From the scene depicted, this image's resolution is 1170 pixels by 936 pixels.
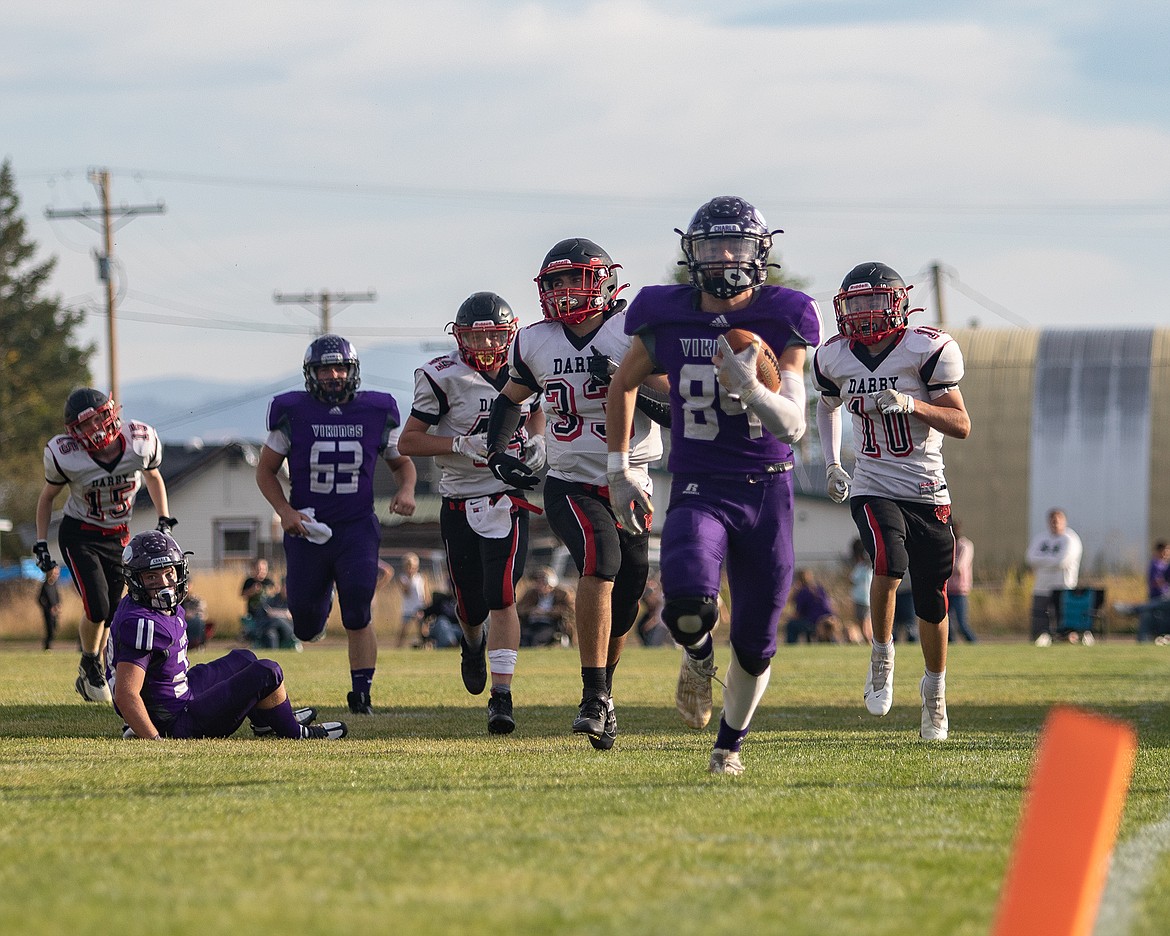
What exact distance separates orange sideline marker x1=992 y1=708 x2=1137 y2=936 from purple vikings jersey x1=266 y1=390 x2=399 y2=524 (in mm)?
6429

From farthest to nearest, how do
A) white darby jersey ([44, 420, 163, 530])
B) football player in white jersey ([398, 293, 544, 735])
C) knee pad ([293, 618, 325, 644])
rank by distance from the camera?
white darby jersey ([44, 420, 163, 530]) < knee pad ([293, 618, 325, 644]) < football player in white jersey ([398, 293, 544, 735])

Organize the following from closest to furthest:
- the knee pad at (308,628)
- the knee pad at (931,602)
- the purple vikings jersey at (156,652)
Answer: the purple vikings jersey at (156,652) → the knee pad at (931,602) → the knee pad at (308,628)

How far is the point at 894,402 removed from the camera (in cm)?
760

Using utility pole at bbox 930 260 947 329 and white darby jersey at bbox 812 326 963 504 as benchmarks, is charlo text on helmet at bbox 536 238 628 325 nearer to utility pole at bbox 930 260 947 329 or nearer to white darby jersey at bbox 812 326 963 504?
white darby jersey at bbox 812 326 963 504

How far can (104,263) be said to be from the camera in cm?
4050

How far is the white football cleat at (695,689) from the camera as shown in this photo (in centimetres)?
711

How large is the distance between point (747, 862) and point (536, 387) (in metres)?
3.85

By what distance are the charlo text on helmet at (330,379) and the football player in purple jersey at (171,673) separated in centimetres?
205

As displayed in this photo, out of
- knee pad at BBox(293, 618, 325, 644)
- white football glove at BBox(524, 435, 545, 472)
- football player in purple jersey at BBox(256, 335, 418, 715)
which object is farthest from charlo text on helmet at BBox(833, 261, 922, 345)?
knee pad at BBox(293, 618, 325, 644)

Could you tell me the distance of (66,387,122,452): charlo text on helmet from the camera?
9.65m

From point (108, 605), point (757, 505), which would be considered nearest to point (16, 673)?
point (108, 605)

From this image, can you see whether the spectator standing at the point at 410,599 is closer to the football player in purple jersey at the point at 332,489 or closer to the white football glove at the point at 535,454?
the football player in purple jersey at the point at 332,489

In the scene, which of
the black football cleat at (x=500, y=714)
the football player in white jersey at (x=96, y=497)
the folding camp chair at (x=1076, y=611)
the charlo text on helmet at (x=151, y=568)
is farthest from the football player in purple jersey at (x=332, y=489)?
the folding camp chair at (x=1076, y=611)

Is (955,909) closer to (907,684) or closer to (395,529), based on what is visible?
(907,684)
